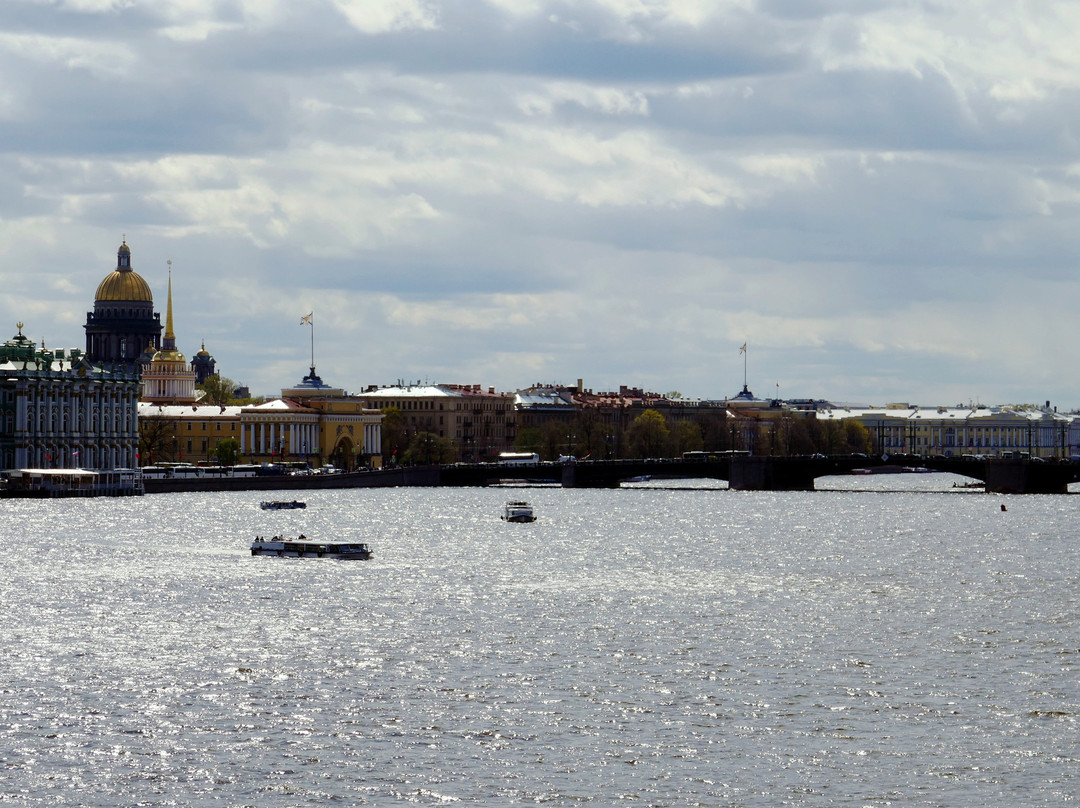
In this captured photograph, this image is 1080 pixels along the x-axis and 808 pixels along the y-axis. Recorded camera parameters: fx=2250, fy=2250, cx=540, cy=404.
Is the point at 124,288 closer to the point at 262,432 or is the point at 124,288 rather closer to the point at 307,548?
the point at 262,432

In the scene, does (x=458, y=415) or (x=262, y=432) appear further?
(x=458, y=415)

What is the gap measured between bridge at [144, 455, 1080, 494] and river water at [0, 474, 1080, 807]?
1722 inches

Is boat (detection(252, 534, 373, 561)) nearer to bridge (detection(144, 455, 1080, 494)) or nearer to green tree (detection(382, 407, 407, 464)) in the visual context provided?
bridge (detection(144, 455, 1080, 494))

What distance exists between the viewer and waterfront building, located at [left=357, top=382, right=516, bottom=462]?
186 metres

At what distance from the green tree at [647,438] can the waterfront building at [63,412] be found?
6063 cm

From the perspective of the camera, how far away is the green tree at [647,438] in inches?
7205

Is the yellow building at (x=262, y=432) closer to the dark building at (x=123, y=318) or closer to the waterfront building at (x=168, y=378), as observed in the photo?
the waterfront building at (x=168, y=378)

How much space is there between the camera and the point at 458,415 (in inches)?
7392

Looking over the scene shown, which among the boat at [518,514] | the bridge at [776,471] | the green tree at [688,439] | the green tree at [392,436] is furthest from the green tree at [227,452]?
the boat at [518,514]

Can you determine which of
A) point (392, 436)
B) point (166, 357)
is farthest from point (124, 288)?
point (392, 436)

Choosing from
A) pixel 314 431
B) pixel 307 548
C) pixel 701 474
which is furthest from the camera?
Answer: pixel 314 431

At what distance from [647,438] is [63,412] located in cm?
7013

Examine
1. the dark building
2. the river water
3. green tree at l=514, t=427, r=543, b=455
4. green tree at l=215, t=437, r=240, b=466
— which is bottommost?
the river water

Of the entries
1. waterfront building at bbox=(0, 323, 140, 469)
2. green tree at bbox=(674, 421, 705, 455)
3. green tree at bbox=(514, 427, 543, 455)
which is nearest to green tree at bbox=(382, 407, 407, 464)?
green tree at bbox=(514, 427, 543, 455)
